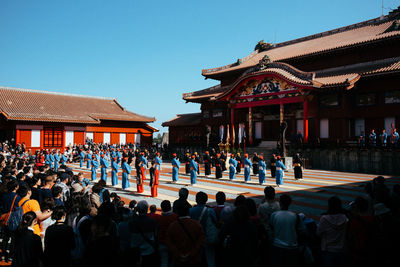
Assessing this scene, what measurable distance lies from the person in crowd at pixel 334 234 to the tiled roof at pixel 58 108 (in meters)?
29.0

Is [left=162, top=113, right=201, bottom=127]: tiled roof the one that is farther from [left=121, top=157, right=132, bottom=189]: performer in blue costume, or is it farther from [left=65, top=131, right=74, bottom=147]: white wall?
[left=121, top=157, right=132, bottom=189]: performer in blue costume

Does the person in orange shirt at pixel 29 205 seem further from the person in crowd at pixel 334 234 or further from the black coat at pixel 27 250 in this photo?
the person in crowd at pixel 334 234

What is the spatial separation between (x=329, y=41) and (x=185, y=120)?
16.6 meters

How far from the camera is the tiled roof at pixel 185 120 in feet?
102

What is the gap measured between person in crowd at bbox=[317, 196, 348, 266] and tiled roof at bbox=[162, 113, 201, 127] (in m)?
26.9

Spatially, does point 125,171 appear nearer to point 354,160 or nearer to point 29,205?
point 29,205

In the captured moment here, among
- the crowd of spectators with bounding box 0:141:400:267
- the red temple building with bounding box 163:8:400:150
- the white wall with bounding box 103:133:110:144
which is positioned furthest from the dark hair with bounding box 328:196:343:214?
the white wall with bounding box 103:133:110:144

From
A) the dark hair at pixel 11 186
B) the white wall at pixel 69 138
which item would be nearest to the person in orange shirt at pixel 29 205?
the dark hair at pixel 11 186

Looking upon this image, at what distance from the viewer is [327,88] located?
1905cm

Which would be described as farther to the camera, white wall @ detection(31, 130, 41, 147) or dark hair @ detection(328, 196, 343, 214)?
white wall @ detection(31, 130, 41, 147)

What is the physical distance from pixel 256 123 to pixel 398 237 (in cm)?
2292

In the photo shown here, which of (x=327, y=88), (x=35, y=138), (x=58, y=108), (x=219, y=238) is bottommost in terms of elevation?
(x=219, y=238)

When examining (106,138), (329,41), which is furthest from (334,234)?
(106,138)

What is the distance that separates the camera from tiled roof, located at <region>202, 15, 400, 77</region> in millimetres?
20578
